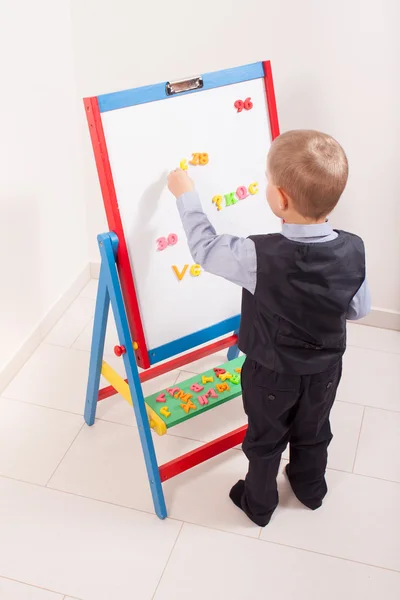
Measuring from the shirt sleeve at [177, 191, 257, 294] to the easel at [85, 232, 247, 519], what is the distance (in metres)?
0.18

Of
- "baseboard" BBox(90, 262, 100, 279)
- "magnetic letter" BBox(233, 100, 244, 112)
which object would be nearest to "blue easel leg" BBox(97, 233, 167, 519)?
"magnetic letter" BBox(233, 100, 244, 112)

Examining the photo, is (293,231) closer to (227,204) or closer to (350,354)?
(227,204)

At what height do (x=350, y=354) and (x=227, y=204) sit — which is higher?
(x=227, y=204)

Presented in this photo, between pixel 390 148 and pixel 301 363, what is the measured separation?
101 cm

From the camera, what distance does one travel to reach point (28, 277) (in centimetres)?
230

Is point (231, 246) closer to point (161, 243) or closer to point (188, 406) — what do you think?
point (161, 243)

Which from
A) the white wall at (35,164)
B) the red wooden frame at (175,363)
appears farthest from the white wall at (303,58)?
the red wooden frame at (175,363)

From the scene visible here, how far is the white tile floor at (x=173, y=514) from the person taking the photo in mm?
1645

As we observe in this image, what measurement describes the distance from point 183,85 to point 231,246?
0.42 metres

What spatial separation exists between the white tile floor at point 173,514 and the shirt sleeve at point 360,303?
0.57 metres

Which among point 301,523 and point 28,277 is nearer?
point 301,523

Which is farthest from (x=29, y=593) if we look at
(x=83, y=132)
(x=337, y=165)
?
(x=83, y=132)

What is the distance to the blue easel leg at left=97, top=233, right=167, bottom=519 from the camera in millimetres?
1576

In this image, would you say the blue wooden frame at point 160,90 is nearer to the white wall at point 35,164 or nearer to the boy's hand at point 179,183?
the boy's hand at point 179,183
